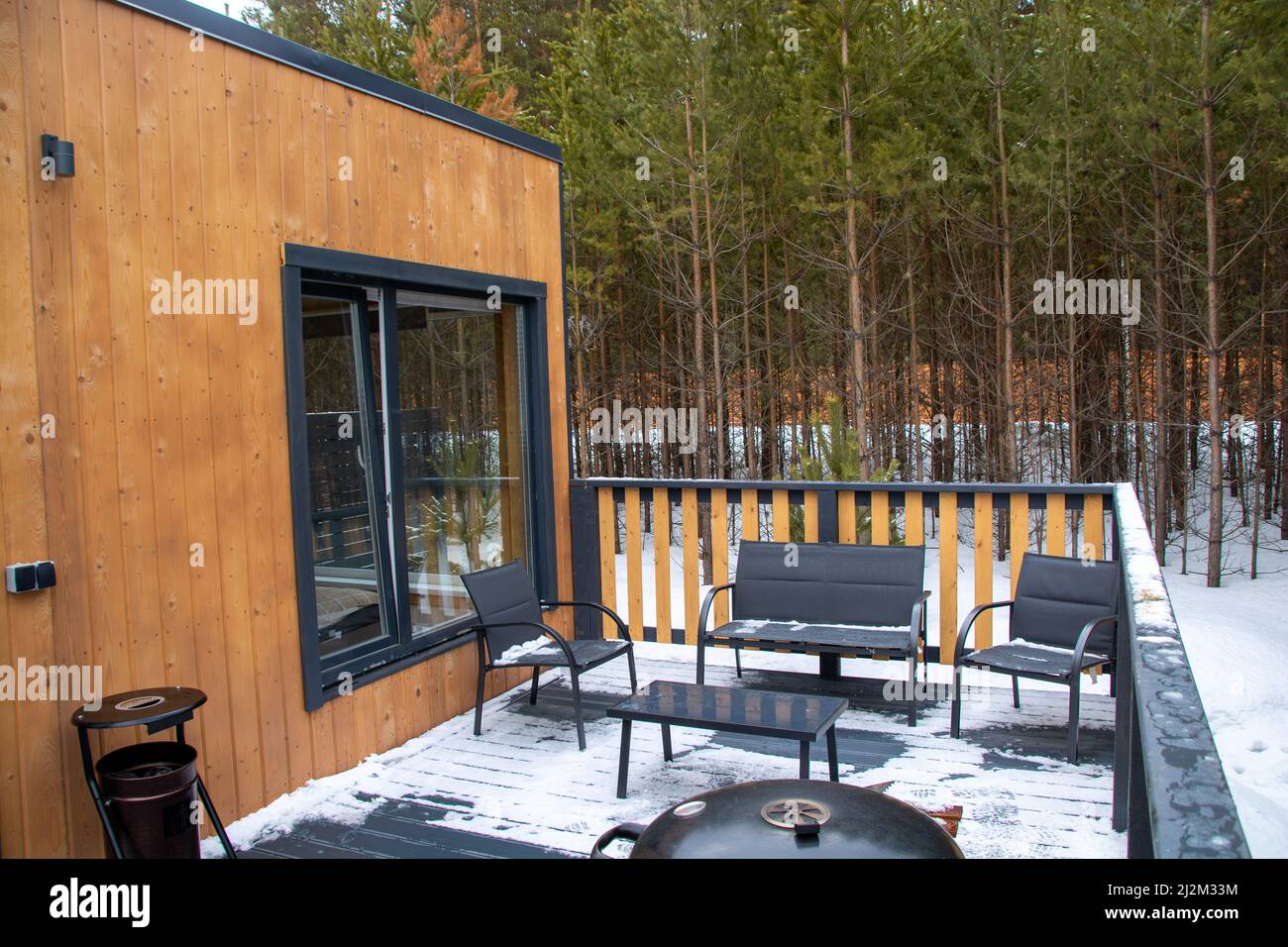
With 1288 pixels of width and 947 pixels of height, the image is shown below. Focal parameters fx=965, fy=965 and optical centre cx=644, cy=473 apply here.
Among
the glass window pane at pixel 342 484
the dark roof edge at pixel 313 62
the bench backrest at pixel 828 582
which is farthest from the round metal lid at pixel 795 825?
the dark roof edge at pixel 313 62

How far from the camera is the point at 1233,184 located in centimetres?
1184

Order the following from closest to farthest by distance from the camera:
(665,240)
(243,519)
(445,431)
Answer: (243,519)
(445,431)
(665,240)

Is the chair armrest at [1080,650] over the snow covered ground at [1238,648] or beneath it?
over

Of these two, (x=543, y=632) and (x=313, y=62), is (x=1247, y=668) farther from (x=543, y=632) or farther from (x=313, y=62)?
(x=313, y=62)

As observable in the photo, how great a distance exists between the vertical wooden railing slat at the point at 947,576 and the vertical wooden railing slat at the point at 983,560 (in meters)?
0.11

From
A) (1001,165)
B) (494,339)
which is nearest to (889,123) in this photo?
(1001,165)

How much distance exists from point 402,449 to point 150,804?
2.01 metres

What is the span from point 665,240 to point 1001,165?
4.45 meters

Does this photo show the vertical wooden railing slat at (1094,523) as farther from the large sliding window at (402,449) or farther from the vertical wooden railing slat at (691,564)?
the large sliding window at (402,449)

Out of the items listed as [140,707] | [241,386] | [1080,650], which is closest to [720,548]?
[1080,650]

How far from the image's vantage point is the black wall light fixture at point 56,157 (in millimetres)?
2826

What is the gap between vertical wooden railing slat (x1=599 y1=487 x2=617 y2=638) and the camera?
575 centimetres

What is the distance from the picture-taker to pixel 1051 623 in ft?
14.4
